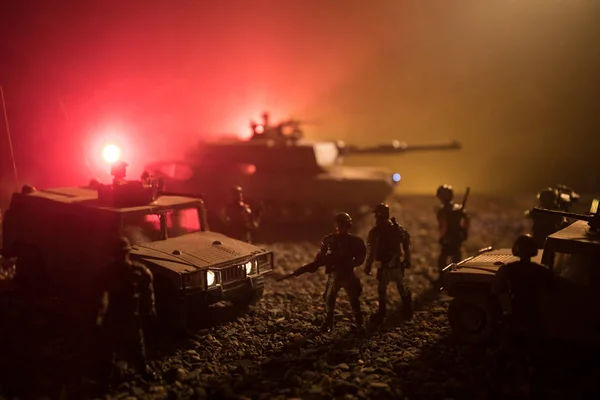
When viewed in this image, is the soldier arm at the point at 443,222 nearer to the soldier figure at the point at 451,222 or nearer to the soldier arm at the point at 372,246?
the soldier figure at the point at 451,222

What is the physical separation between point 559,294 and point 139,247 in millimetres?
5250

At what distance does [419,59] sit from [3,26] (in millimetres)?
17208

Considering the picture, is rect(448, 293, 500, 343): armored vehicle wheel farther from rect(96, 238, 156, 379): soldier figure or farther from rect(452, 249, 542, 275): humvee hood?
rect(96, 238, 156, 379): soldier figure

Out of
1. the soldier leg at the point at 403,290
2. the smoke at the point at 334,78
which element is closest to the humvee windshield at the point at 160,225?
the soldier leg at the point at 403,290

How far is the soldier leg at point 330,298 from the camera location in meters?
6.98

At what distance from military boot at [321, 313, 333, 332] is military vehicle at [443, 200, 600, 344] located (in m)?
1.58

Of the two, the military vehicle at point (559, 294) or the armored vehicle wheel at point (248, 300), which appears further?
the armored vehicle wheel at point (248, 300)

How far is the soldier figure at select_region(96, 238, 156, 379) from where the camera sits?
5586 mm

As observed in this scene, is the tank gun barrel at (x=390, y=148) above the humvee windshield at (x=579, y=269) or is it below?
above

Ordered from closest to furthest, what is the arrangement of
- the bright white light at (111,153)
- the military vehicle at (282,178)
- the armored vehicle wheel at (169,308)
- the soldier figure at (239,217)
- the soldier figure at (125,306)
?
the soldier figure at (125,306) → the armored vehicle wheel at (169,308) → the soldier figure at (239,217) → the bright white light at (111,153) → the military vehicle at (282,178)

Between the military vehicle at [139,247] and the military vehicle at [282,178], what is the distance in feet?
20.0

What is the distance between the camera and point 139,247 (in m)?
7.21

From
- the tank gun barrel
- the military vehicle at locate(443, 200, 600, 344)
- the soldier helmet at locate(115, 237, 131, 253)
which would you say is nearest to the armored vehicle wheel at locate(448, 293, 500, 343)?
the military vehicle at locate(443, 200, 600, 344)

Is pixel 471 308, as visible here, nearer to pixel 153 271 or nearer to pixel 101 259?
pixel 153 271
